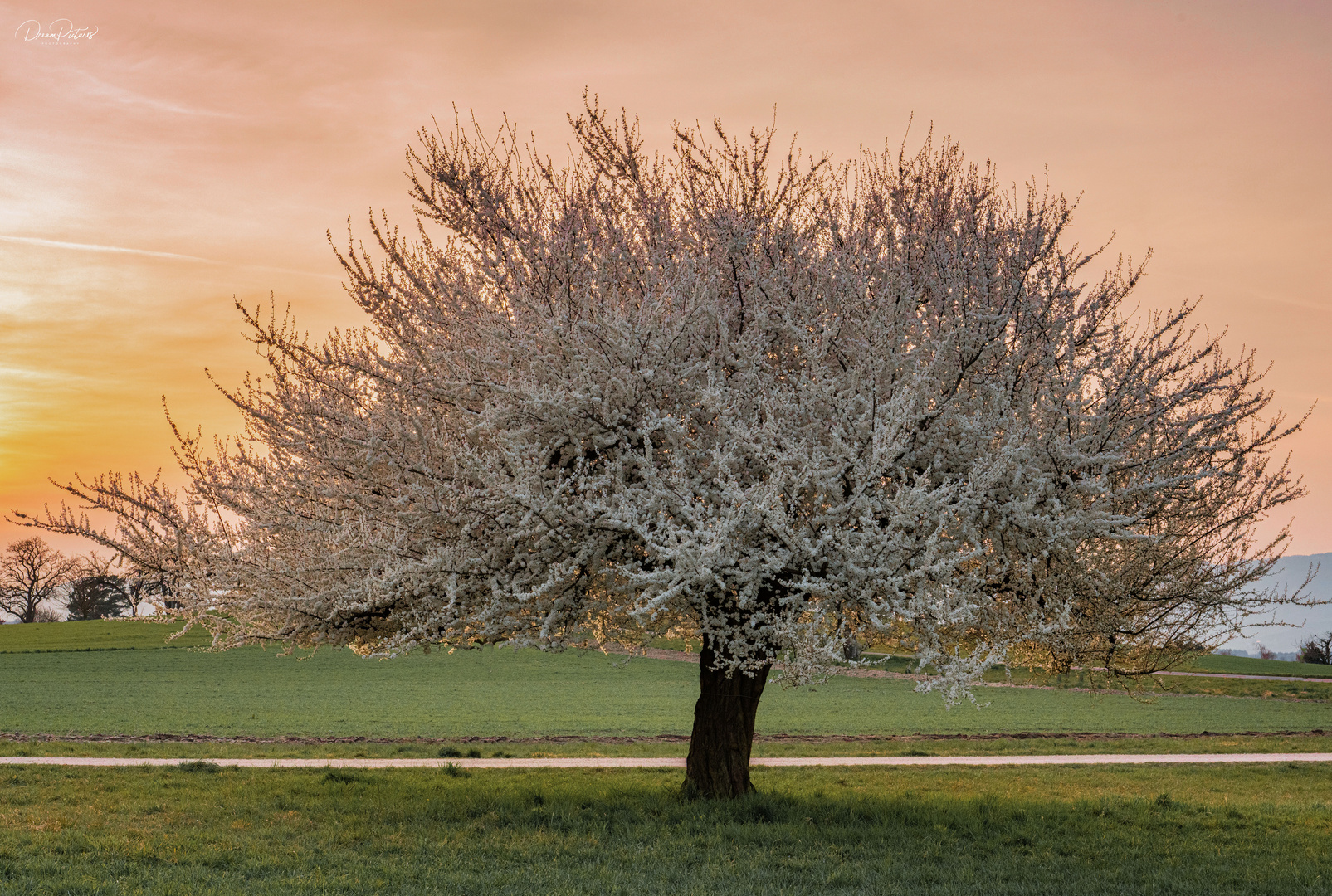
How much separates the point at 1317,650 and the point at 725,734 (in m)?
87.5

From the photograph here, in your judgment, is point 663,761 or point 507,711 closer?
point 663,761

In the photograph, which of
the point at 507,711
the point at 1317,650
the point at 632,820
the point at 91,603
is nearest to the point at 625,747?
the point at 632,820

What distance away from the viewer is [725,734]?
1366cm

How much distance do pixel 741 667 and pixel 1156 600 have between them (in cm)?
546

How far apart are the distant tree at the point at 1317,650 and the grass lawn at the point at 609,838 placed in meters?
77.8

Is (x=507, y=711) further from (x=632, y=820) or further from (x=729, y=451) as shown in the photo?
(x=729, y=451)

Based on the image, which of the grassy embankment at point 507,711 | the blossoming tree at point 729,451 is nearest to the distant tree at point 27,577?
the grassy embankment at point 507,711

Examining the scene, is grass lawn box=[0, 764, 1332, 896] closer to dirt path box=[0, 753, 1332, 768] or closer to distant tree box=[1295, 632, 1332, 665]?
dirt path box=[0, 753, 1332, 768]

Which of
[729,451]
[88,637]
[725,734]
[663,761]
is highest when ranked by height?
[729,451]

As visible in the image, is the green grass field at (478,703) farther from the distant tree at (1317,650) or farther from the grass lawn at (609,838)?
the distant tree at (1317,650)

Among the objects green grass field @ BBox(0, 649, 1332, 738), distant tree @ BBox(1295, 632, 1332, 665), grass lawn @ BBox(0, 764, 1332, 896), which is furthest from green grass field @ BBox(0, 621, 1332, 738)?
distant tree @ BBox(1295, 632, 1332, 665)

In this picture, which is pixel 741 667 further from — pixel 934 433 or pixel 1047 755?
pixel 1047 755

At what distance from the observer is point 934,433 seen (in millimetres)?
10961

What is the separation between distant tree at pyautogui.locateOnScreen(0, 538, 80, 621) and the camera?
9862cm
